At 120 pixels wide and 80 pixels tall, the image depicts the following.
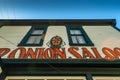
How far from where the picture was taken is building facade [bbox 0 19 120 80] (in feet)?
21.2

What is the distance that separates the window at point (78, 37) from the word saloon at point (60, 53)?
603 millimetres

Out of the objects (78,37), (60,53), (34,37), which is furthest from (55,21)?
(60,53)

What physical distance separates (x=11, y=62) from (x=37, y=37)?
155 inches

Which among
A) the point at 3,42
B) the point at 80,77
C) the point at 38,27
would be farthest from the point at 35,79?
the point at 38,27

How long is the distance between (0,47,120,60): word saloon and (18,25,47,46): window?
784mm

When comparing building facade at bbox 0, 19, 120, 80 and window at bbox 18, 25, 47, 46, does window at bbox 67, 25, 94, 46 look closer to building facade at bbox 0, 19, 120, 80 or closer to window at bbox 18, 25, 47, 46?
building facade at bbox 0, 19, 120, 80

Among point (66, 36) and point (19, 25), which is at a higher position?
point (19, 25)

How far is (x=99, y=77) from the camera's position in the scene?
6387mm

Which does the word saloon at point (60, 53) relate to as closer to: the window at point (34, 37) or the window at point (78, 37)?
the window at point (78, 37)

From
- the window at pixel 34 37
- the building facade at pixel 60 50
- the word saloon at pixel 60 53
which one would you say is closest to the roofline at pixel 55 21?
the building facade at pixel 60 50

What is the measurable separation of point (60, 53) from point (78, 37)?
2685 millimetres

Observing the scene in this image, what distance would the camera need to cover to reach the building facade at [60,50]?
21.2 feet

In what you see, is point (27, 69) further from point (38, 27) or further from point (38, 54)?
point (38, 27)

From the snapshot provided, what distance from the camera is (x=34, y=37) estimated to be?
1055 cm
